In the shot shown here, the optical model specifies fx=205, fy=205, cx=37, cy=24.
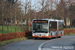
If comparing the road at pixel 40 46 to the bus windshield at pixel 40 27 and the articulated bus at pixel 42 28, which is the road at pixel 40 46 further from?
the bus windshield at pixel 40 27

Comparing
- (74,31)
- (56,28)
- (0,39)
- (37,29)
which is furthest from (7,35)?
(74,31)

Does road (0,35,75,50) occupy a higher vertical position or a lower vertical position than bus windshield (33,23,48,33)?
lower

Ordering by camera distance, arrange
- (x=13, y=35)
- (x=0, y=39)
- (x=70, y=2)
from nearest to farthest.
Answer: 1. (x=0, y=39)
2. (x=13, y=35)
3. (x=70, y=2)

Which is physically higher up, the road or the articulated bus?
the articulated bus

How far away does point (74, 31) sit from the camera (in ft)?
178

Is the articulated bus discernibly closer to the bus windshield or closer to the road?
the bus windshield

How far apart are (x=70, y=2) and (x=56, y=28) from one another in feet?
121

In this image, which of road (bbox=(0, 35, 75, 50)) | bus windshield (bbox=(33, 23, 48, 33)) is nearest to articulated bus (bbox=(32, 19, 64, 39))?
bus windshield (bbox=(33, 23, 48, 33))

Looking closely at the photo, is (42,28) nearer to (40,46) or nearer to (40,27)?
(40,27)

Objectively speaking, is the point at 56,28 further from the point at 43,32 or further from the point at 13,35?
the point at 13,35

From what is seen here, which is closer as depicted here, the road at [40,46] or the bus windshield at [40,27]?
the road at [40,46]

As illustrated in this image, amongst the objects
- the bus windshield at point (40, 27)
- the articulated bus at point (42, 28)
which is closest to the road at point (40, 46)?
the articulated bus at point (42, 28)

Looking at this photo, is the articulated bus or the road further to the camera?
the articulated bus

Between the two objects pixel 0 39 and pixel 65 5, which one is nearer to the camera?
pixel 0 39
